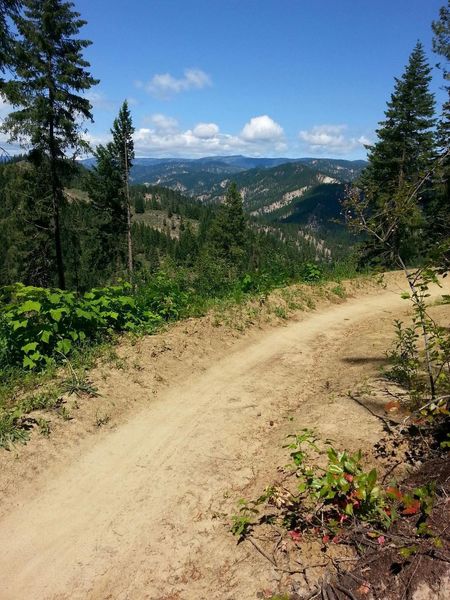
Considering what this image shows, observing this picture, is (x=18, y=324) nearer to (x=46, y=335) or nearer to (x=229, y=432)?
(x=46, y=335)

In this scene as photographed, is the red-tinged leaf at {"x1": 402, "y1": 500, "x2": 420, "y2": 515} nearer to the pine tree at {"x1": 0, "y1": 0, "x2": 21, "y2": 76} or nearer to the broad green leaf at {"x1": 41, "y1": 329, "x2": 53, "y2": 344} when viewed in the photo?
the broad green leaf at {"x1": 41, "y1": 329, "x2": 53, "y2": 344}

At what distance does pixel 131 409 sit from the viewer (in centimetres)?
664

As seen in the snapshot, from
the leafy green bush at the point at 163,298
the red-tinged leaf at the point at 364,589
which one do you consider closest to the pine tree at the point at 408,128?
the leafy green bush at the point at 163,298

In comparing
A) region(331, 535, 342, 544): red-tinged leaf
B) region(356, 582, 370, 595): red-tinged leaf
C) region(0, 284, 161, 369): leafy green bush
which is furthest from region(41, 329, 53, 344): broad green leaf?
region(356, 582, 370, 595): red-tinged leaf

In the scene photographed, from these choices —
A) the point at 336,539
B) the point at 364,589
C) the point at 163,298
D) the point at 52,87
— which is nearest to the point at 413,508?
the point at 336,539

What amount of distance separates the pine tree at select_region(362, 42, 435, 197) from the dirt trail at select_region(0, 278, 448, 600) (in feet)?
75.1

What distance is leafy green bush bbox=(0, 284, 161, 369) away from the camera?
7145 mm

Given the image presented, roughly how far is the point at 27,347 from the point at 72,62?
1941 centimetres

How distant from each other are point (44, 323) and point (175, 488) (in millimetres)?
4087

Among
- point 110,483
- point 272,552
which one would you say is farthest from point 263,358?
point 272,552

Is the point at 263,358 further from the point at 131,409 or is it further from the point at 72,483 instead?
the point at 72,483

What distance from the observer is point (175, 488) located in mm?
4930

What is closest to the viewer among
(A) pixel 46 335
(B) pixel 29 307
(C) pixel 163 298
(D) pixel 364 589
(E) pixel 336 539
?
(D) pixel 364 589

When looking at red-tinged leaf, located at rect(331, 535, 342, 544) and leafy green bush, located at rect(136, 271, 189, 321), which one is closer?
red-tinged leaf, located at rect(331, 535, 342, 544)
